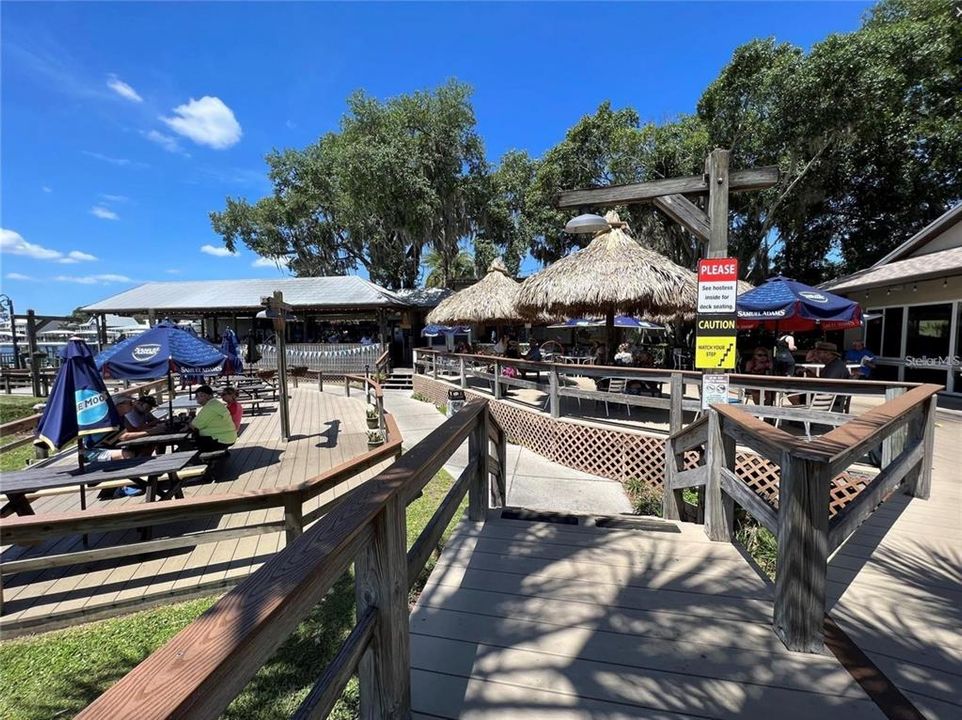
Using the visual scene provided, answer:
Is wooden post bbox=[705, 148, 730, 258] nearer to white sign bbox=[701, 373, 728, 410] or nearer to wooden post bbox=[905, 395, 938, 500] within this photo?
white sign bbox=[701, 373, 728, 410]

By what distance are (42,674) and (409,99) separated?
22696mm

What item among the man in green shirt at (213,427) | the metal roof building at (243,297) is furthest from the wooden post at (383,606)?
the metal roof building at (243,297)

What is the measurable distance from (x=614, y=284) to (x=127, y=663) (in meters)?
7.46

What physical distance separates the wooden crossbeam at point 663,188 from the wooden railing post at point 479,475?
367 cm

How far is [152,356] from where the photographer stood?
7.08 metres

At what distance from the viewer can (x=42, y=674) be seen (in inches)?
115

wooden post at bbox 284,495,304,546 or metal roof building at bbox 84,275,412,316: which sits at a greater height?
metal roof building at bbox 84,275,412,316

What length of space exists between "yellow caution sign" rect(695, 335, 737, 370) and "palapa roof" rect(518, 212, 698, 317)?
3019 millimetres

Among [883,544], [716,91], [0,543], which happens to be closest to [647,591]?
[883,544]

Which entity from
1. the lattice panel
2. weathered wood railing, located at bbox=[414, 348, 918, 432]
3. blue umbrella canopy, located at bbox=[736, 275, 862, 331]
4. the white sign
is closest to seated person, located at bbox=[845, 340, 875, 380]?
blue umbrella canopy, located at bbox=[736, 275, 862, 331]

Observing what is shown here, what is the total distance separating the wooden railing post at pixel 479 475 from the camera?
10.8 ft

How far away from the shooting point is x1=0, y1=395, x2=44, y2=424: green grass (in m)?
12.2

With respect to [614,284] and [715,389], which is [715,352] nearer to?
[715,389]

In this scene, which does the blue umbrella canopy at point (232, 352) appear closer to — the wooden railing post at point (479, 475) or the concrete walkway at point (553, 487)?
the concrete walkway at point (553, 487)
